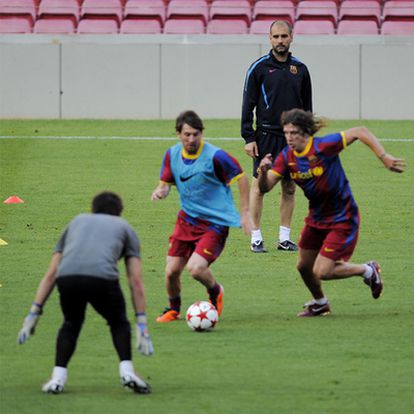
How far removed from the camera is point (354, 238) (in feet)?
32.6

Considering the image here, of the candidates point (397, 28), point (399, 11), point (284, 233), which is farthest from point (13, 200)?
point (399, 11)

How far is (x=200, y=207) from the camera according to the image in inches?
386

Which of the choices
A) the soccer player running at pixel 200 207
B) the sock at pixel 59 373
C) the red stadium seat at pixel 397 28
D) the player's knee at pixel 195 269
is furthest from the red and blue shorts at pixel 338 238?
the red stadium seat at pixel 397 28

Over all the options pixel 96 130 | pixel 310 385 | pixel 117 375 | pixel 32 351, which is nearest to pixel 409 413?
pixel 310 385

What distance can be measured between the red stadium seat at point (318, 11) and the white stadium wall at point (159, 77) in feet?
4.39

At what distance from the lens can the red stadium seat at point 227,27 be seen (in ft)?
92.2

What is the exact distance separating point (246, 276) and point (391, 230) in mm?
3644

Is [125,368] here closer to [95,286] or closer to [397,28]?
[95,286]

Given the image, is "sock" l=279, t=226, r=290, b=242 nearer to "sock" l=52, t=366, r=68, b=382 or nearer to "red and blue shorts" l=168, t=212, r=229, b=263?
"red and blue shorts" l=168, t=212, r=229, b=263

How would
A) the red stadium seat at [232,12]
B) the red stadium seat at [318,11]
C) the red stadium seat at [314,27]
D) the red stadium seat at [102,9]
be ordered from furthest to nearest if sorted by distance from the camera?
the red stadium seat at [102,9], the red stadium seat at [232,12], the red stadium seat at [318,11], the red stadium seat at [314,27]

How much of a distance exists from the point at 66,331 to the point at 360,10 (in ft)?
72.4

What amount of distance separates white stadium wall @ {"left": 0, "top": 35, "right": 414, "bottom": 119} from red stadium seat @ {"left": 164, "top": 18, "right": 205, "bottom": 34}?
86cm

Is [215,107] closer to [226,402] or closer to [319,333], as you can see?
[319,333]

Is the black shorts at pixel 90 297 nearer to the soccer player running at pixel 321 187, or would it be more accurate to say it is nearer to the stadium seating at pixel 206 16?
the soccer player running at pixel 321 187
